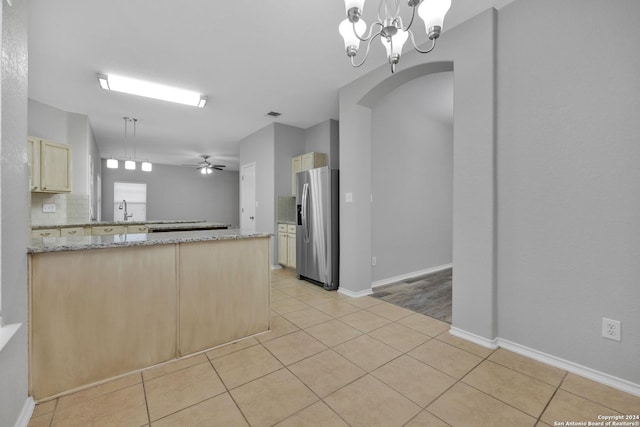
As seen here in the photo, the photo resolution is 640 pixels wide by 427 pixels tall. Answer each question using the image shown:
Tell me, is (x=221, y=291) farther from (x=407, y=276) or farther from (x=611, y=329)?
(x=407, y=276)

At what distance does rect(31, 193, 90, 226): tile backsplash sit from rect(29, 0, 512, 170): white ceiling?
4.50 ft

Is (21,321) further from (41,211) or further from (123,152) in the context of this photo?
(123,152)

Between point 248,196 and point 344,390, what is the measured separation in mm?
5022

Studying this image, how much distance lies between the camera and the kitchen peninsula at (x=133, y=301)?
1586 mm

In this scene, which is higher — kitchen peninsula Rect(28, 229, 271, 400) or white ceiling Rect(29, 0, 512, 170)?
white ceiling Rect(29, 0, 512, 170)

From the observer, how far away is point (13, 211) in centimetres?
133

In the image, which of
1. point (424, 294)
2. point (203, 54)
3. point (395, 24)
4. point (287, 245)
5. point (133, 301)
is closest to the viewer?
point (395, 24)

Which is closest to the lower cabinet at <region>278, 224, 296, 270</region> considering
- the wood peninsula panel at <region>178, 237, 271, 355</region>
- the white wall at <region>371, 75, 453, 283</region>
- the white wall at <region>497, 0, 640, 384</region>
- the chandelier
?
the white wall at <region>371, 75, 453, 283</region>

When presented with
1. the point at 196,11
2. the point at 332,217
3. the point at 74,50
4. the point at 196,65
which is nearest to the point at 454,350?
the point at 332,217

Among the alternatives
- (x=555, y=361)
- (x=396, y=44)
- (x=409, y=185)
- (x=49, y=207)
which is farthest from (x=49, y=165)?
(x=555, y=361)

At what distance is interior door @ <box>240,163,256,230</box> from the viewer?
5871 mm

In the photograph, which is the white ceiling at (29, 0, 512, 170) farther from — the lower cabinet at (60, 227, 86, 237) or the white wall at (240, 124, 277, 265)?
the lower cabinet at (60, 227, 86, 237)

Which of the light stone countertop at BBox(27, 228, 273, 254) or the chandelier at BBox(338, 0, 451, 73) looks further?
the light stone countertop at BBox(27, 228, 273, 254)

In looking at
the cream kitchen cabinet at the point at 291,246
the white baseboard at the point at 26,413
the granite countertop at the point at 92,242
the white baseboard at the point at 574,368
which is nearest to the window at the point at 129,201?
the cream kitchen cabinet at the point at 291,246
